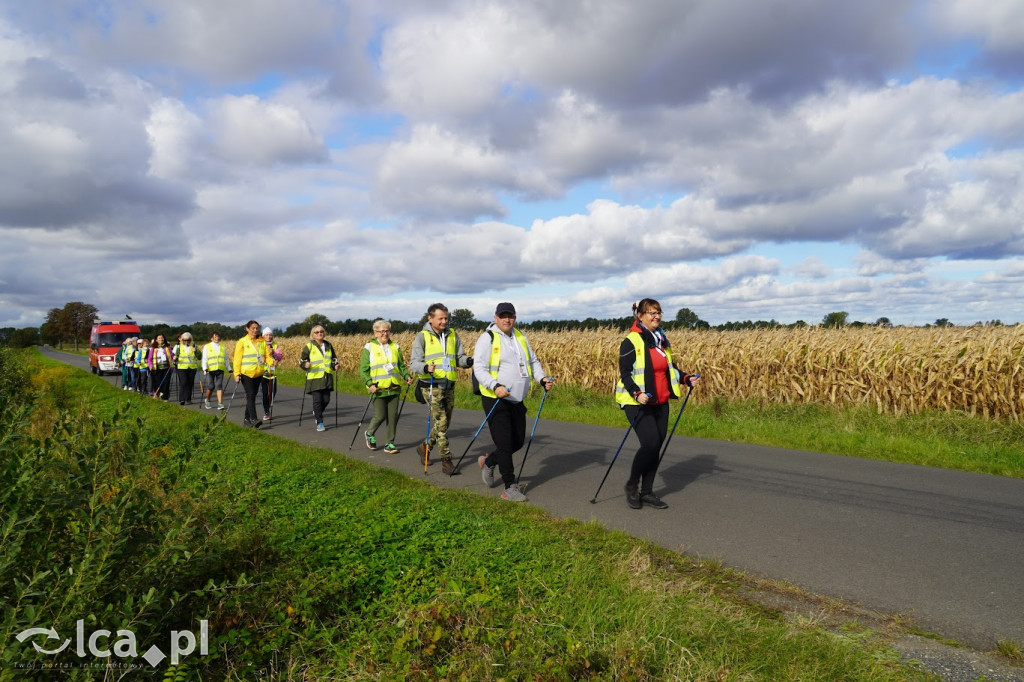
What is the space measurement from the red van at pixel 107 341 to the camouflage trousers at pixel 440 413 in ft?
106

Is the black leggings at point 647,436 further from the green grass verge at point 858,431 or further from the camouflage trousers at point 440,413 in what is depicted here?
the green grass verge at point 858,431

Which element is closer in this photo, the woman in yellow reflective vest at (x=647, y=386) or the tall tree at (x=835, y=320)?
the woman in yellow reflective vest at (x=647, y=386)

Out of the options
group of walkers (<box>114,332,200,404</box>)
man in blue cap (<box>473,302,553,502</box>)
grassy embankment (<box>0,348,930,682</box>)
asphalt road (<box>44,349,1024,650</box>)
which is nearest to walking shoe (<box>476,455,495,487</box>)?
asphalt road (<box>44,349,1024,650</box>)

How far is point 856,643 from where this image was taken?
3867 millimetres

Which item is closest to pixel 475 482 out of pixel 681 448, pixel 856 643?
pixel 681 448

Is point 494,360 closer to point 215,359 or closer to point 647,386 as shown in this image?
point 647,386

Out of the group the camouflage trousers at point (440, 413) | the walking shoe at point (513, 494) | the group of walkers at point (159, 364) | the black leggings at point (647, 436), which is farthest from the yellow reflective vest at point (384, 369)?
the group of walkers at point (159, 364)

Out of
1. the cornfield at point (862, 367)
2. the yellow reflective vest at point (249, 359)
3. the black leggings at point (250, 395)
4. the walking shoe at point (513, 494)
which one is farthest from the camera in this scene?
the black leggings at point (250, 395)

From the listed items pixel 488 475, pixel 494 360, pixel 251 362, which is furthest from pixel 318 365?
pixel 494 360

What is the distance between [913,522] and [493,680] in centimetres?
523

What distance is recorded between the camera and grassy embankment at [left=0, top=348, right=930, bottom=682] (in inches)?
127

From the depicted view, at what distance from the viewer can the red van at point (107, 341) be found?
35.8 metres

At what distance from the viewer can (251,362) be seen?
13.5 meters

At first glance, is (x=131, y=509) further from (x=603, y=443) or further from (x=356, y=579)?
(x=603, y=443)
